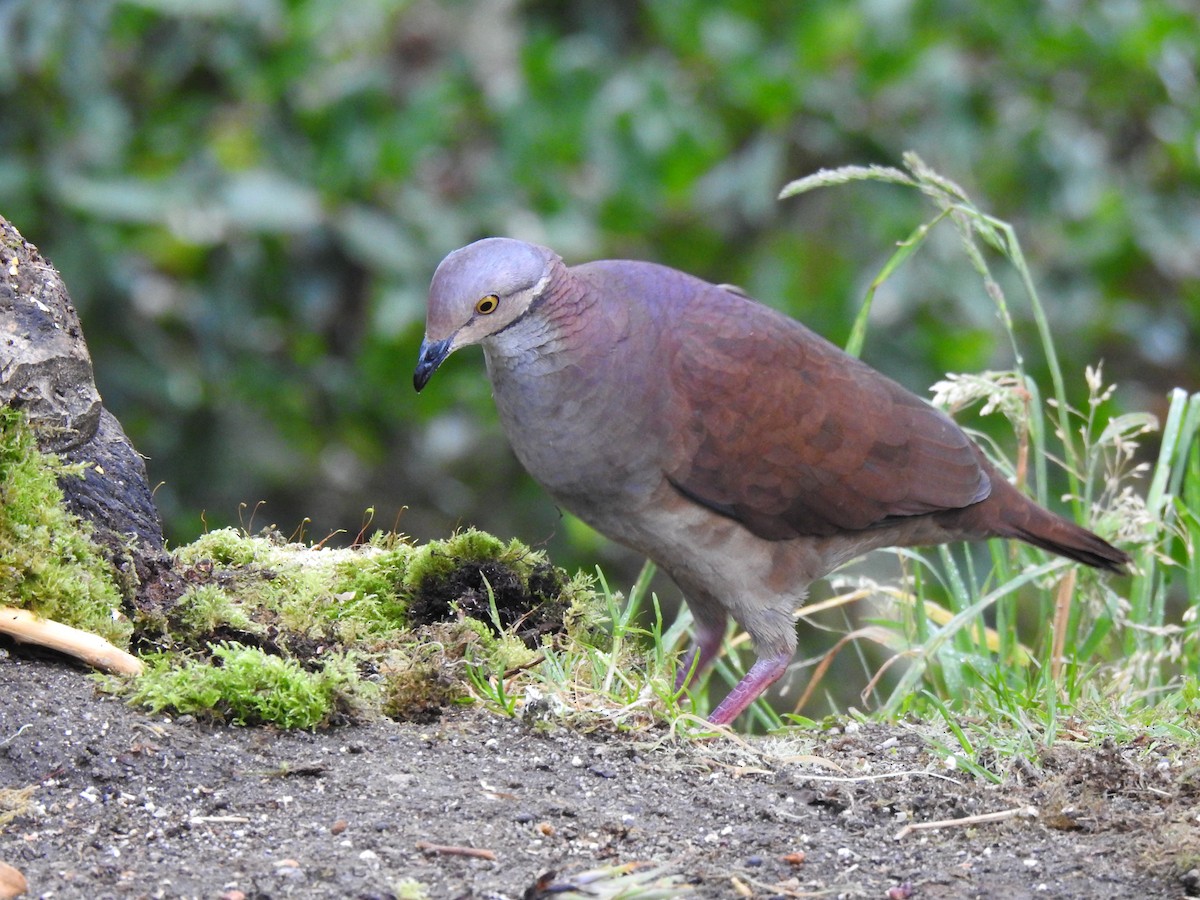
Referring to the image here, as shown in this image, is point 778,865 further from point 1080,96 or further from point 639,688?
point 1080,96

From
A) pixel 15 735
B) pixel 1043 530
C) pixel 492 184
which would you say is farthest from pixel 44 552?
pixel 492 184

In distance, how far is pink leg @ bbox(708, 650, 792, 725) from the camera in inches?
156

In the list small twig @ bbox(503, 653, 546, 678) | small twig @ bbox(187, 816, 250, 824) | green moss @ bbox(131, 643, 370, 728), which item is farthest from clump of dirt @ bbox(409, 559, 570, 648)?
small twig @ bbox(187, 816, 250, 824)

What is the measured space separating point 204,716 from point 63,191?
291 centimetres

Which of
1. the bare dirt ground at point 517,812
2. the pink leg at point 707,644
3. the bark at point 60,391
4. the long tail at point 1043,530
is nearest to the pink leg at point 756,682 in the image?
the pink leg at point 707,644

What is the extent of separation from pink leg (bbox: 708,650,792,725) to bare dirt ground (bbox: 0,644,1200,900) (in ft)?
2.93

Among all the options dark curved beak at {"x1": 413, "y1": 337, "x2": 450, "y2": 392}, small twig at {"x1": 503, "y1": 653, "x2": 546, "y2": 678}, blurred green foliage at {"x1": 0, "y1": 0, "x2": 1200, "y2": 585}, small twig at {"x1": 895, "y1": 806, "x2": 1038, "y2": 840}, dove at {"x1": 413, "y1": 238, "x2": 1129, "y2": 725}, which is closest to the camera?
small twig at {"x1": 895, "y1": 806, "x2": 1038, "y2": 840}

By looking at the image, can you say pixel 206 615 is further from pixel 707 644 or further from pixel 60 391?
pixel 707 644

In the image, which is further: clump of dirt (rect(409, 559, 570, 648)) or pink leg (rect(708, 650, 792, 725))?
pink leg (rect(708, 650, 792, 725))

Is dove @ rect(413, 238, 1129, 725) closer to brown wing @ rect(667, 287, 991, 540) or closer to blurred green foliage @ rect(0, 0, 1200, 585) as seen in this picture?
brown wing @ rect(667, 287, 991, 540)

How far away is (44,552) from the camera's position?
116 inches

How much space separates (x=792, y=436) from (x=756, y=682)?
0.70m

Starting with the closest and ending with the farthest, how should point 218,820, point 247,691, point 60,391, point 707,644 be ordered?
point 218,820 < point 247,691 < point 60,391 < point 707,644

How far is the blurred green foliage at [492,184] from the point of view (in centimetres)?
533
